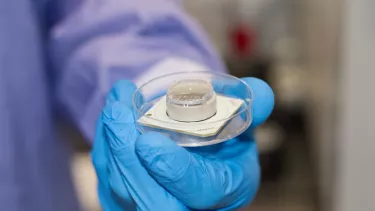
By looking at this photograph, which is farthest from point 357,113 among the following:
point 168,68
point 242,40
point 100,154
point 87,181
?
point 87,181

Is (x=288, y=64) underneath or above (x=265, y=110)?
underneath

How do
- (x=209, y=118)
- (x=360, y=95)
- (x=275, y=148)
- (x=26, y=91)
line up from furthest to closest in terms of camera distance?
(x=275, y=148)
(x=360, y=95)
(x=26, y=91)
(x=209, y=118)

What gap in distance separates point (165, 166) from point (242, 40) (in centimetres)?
120

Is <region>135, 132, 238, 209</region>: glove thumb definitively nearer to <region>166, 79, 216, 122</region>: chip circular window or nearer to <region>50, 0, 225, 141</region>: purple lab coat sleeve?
<region>166, 79, 216, 122</region>: chip circular window

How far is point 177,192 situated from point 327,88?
89 centimetres

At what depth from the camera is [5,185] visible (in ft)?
2.14

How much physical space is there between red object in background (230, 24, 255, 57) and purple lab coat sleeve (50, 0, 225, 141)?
0.85 m

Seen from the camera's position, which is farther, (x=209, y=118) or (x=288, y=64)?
(x=288, y=64)

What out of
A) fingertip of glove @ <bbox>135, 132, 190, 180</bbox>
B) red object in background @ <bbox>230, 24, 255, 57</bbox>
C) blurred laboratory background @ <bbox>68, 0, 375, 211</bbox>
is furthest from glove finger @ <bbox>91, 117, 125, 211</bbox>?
red object in background @ <bbox>230, 24, 255, 57</bbox>

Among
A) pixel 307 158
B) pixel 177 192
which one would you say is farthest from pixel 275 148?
pixel 177 192

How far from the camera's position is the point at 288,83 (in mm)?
1745

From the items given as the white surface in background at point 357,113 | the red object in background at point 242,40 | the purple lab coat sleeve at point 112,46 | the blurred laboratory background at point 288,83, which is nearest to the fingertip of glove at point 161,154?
the purple lab coat sleeve at point 112,46

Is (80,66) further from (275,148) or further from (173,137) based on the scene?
(275,148)

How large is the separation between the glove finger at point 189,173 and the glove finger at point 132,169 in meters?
0.01
